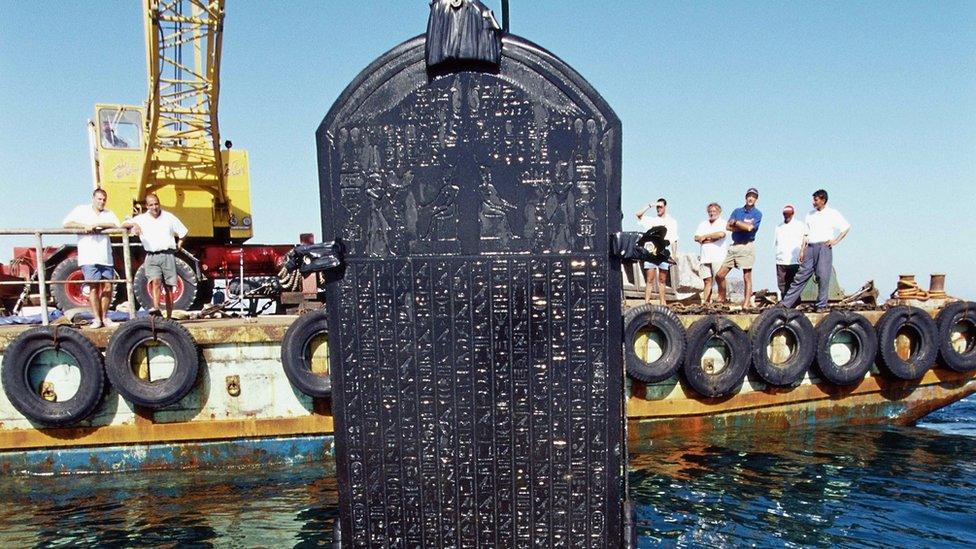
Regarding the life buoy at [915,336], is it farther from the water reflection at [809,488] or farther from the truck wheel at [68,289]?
the truck wheel at [68,289]

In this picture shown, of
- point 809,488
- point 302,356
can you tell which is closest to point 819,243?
point 809,488

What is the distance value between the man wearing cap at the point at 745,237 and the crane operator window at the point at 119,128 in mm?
12942

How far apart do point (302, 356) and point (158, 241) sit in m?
2.52

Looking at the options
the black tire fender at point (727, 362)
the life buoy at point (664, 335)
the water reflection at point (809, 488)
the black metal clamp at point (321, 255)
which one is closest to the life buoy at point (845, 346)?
the water reflection at point (809, 488)

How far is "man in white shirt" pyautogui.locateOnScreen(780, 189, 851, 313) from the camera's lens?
26.5ft

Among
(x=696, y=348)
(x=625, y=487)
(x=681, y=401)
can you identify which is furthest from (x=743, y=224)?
(x=625, y=487)

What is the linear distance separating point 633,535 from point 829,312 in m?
7.10

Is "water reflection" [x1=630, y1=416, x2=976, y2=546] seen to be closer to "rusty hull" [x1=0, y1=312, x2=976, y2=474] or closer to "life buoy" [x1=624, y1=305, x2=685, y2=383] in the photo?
"rusty hull" [x1=0, y1=312, x2=976, y2=474]

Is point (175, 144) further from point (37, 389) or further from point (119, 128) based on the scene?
point (37, 389)

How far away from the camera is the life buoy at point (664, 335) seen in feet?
24.5

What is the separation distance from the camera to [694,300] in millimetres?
10531

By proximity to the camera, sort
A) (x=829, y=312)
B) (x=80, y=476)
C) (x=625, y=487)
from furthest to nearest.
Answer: (x=829, y=312) < (x=80, y=476) < (x=625, y=487)

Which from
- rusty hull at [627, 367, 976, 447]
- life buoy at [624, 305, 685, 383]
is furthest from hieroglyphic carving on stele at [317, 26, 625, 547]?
rusty hull at [627, 367, 976, 447]

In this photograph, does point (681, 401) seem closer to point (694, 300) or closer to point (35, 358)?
point (694, 300)
